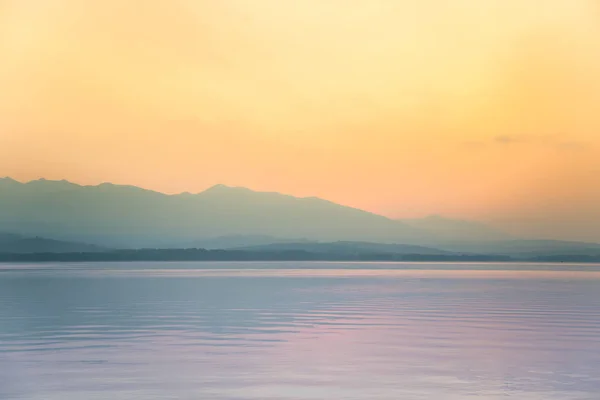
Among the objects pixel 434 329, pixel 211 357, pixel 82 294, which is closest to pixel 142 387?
pixel 211 357

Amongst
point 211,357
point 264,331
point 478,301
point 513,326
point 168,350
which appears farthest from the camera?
point 478,301

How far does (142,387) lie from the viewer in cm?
1745

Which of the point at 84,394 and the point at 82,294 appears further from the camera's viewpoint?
the point at 82,294

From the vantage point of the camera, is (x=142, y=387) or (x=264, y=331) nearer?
(x=142, y=387)

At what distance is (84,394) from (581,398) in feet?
31.2

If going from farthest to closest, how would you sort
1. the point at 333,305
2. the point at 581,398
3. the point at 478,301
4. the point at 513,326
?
the point at 478,301 → the point at 333,305 → the point at 513,326 → the point at 581,398

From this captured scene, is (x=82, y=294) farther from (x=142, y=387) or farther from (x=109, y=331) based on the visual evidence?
(x=142, y=387)

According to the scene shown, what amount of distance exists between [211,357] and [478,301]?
28120mm

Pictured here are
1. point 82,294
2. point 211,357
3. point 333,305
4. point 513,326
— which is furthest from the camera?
point 82,294

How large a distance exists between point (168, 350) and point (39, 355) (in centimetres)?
336

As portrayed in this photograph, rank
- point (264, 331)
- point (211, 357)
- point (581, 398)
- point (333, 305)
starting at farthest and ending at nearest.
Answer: point (333, 305)
point (264, 331)
point (211, 357)
point (581, 398)

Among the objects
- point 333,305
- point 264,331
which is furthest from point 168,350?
point 333,305

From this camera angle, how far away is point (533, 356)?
22812mm

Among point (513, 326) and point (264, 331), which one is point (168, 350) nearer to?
point (264, 331)
